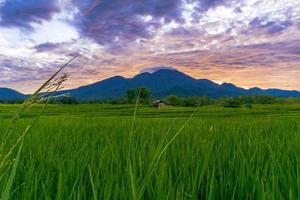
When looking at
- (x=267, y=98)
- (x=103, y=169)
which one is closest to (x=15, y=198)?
(x=103, y=169)

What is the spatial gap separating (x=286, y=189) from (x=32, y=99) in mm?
1092

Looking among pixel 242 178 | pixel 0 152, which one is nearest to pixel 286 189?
pixel 242 178

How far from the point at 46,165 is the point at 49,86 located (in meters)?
1.37

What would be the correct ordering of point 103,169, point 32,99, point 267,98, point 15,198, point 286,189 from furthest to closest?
point 267,98, point 103,169, point 286,189, point 15,198, point 32,99

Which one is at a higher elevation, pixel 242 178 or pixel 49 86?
pixel 49 86

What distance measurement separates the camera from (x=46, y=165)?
209 centimetres

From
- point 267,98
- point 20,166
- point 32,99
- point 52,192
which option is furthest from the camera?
point 267,98

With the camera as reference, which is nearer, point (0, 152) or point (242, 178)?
point (0, 152)

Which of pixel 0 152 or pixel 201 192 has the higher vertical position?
pixel 0 152

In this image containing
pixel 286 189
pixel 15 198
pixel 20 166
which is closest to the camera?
pixel 15 198

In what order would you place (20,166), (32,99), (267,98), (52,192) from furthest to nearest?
(267,98), (20,166), (52,192), (32,99)

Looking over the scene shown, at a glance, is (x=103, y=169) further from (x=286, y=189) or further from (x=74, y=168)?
(x=286, y=189)

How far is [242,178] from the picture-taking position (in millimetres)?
1495

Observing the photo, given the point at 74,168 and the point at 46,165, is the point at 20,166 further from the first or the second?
the point at 74,168
